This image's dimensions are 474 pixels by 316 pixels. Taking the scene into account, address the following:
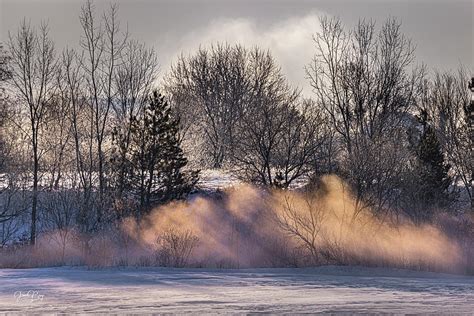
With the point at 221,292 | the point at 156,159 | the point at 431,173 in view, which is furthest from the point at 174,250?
the point at 431,173

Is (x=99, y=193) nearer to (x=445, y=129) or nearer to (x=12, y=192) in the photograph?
(x=12, y=192)

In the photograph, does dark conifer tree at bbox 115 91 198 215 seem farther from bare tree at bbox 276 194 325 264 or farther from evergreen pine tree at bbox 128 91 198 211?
bare tree at bbox 276 194 325 264

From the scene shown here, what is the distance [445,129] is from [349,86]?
56.6ft

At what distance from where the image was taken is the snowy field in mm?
9930

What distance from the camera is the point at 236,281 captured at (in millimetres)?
13422

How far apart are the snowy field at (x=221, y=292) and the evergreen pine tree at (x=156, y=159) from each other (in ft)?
45.6

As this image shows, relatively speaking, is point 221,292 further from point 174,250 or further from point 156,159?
point 156,159

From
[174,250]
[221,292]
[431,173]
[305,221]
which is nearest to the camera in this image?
[221,292]

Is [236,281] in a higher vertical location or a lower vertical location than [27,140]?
lower

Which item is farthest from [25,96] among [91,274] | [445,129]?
[445,129]

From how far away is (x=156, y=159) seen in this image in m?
29.9

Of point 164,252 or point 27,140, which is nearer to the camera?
point 164,252

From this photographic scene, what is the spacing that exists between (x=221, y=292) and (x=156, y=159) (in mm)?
18922

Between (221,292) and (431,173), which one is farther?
(431,173)
